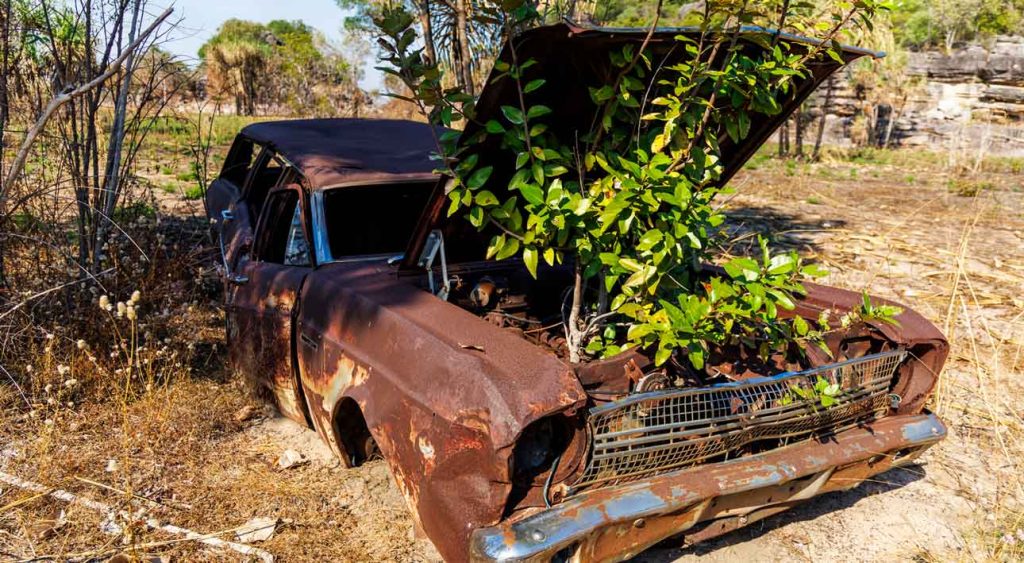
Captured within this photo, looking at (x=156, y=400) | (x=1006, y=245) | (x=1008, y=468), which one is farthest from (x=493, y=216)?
(x=1006, y=245)

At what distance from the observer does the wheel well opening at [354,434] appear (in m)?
3.05

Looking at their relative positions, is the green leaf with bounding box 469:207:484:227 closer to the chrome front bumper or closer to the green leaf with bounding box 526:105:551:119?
the green leaf with bounding box 526:105:551:119

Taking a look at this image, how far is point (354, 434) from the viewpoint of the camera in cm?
319

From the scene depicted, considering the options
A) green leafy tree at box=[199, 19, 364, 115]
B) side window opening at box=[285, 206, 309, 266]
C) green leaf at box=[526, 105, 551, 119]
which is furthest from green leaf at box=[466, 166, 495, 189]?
green leafy tree at box=[199, 19, 364, 115]

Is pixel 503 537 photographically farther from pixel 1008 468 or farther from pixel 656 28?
pixel 1008 468

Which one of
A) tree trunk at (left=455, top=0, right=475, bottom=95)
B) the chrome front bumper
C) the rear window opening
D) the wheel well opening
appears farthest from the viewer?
tree trunk at (left=455, top=0, right=475, bottom=95)

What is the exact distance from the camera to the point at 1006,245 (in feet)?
27.1

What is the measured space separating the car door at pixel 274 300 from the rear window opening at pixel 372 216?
16cm

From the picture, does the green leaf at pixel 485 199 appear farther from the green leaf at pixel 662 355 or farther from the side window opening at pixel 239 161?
the side window opening at pixel 239 161

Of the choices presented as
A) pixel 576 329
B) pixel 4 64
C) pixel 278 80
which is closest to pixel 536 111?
pixel 576 329

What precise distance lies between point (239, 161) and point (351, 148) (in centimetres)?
188

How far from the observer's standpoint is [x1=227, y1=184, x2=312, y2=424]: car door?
3.40 metres

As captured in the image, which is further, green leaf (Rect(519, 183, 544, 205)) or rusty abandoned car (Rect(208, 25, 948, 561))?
green leaf (Rect(519, 183, 544, 205))

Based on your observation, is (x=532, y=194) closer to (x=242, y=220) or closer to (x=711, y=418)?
(x=711, y=418)
